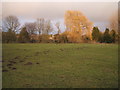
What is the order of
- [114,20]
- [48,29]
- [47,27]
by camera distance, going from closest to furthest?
1. [114,20]
2. [47,27]
3. [48,29]

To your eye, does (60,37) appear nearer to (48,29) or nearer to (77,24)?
(48,29)

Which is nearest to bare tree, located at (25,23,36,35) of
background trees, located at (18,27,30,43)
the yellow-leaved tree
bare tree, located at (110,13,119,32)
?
background trees, located at (18,27,30,43)

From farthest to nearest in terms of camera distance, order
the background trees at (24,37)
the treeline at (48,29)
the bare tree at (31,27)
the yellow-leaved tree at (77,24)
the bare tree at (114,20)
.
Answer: the background trees at (24,37) → the bare tree at (31,27) → the yellow-leaved tree at (77,24) → the treeline at (48,29) → the bare tree at (114,20)

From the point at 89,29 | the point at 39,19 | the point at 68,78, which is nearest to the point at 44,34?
the point at 39,19

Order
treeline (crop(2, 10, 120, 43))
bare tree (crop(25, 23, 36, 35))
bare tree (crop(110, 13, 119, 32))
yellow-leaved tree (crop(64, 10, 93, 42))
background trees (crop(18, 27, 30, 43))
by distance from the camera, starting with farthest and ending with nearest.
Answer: background trees (crop(18, 27, 30, 43)) → bare tree (crop(25, 23, 36, 35)) → yellow-leaved tree (crop(64, 10, 93, 42)) → treeline (crop(2, 10, 120, 43)) → bare tree (crop(110, 13, 119, 32))

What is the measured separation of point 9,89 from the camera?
11.1 ft

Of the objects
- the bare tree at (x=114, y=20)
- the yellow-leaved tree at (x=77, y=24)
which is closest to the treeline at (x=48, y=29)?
the yellow-leaved tree at (x=77, y=24)

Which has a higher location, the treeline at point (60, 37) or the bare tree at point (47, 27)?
the bare tree at point (47, 27)

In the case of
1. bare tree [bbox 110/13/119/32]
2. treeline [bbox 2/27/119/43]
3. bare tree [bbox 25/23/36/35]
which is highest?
bare tree [bbox 110/13/119/32]

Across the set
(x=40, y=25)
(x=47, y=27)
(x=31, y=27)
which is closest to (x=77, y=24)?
(x=47, y=27)

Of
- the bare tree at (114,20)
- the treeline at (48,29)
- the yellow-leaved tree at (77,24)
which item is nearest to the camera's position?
the bare tree at (114,20)

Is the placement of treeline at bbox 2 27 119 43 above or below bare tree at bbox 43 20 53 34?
below

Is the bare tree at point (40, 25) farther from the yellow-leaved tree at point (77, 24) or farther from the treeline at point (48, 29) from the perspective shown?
the yellow-leaved tree at point (77, 24)

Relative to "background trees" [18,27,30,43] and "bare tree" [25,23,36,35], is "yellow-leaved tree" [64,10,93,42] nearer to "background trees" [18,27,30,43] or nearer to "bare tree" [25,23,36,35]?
"bare tree" [25,23,36,35]
